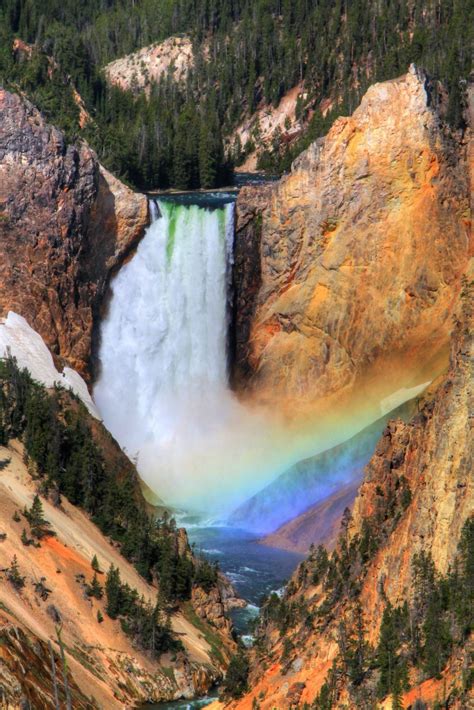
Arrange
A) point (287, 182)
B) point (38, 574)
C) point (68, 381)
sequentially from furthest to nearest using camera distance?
point (287, 182) → point (68, 381) → point (38, 574)

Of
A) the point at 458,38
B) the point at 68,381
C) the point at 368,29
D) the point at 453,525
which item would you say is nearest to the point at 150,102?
the point at 368,29

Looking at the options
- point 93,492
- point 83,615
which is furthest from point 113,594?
point 93,492

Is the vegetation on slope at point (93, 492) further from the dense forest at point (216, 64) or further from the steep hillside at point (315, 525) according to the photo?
the dense forest at point (216, 64)

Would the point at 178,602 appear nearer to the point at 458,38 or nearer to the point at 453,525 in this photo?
the point at 453,525

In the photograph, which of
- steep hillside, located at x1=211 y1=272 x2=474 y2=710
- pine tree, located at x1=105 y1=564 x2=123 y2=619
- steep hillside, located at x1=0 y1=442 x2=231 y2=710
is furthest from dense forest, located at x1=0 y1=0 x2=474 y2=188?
steep hillside, located at x1=211 y1=272 x2=474 y2=710

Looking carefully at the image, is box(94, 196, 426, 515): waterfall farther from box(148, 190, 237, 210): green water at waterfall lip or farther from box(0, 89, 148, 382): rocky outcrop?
box(0, 89, 148, 382): rocky outcrop

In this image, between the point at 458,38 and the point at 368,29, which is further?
the point at 368,29

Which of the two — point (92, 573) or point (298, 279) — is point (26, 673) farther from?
point (298, 279)
